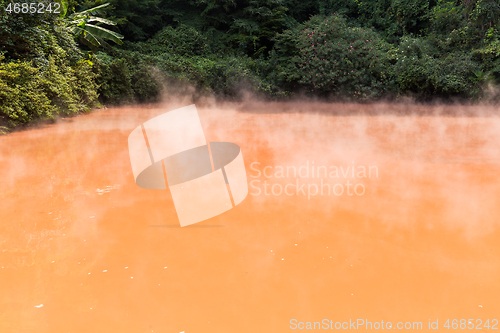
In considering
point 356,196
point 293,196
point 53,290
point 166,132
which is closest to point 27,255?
point 53,290

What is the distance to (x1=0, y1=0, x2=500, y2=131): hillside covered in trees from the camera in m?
9.27

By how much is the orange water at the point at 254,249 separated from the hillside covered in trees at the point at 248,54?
422 cm

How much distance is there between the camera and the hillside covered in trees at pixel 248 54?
9.27m

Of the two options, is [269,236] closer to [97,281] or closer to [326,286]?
[326,286]

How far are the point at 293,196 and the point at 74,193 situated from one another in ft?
9.86

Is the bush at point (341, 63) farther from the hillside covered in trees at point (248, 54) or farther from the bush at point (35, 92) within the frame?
the bush at point (35, 92)

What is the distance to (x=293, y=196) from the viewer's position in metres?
4.78
